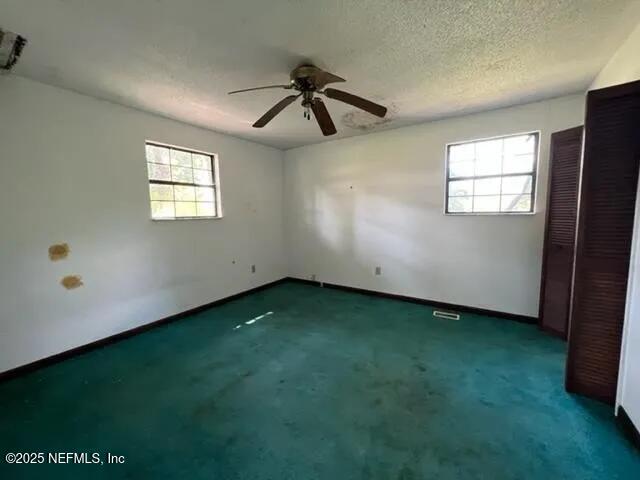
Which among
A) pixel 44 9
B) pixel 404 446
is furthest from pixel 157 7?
pixel 404 446

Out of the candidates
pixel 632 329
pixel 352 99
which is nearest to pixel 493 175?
pixel 632 329

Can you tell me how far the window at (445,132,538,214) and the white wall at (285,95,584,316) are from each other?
12cm

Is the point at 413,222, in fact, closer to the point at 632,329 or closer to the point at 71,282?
the point at 632,329

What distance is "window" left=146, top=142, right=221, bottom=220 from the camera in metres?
3.32

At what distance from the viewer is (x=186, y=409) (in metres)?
1.92

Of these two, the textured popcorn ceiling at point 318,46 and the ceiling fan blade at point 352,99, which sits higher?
the textured popcorn ceiling at point 318,46

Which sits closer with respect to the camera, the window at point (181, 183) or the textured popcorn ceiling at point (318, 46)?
the textured popcorn ceiling at point (318, 46)

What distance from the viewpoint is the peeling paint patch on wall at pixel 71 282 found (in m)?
2.59

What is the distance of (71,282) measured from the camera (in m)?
2.63

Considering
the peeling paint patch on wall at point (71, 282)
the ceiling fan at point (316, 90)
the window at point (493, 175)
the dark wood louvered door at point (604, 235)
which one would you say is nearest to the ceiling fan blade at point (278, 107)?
the ceiling fan at point (316, 90)

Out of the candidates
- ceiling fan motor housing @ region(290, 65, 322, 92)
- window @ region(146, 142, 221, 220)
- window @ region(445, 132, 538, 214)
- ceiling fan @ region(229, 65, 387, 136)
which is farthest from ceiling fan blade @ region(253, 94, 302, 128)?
window @ region(445, 132, 538, 214)

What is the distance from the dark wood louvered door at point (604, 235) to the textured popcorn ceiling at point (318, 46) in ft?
1.97

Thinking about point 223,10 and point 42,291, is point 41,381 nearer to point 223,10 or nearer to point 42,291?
point 42,291

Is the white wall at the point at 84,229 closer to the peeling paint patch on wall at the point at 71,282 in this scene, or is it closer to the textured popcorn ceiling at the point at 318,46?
the peeling paint patch on wall at the point at 71,282
